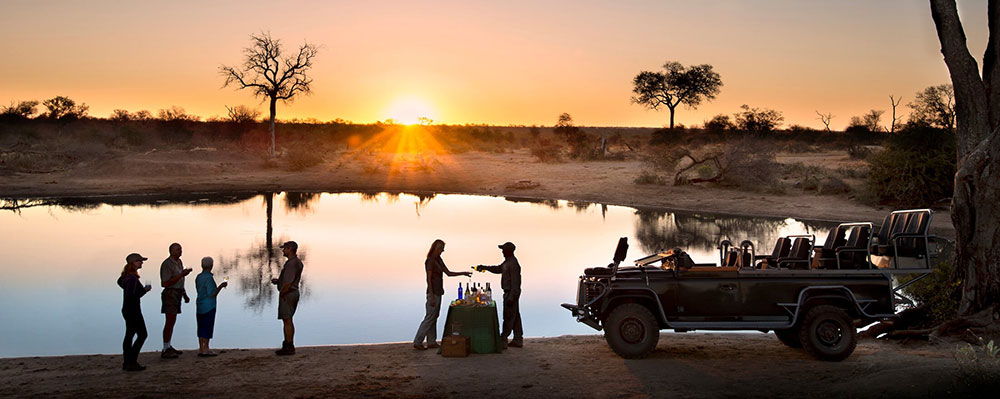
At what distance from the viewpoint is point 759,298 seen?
943 cm

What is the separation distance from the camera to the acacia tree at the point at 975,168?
1050 centimetres

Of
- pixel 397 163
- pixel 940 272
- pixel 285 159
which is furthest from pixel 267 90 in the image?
pixel 940 272

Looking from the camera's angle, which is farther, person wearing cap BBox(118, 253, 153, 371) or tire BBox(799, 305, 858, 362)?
tire BBox(799, 305, 858, 362)

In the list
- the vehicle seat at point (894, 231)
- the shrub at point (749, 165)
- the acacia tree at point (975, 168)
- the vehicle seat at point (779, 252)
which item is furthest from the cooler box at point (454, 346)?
the shrub at point (749, 165)

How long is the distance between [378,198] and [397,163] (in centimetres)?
1158

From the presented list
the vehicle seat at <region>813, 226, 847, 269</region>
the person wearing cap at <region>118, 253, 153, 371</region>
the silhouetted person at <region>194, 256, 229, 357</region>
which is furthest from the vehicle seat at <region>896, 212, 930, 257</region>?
the person wearing cap at <region>118, 253, 153, 371</region>

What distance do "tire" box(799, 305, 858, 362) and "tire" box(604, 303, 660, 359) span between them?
5.63ft

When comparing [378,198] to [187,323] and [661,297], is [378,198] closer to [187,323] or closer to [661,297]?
[187,323]

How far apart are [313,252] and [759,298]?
533 inches

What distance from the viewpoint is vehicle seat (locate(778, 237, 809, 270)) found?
982 cm

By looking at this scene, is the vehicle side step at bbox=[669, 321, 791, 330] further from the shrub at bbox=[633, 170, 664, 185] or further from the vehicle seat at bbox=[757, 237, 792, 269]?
the shrub at bbox=[633, 170, 664, 185]

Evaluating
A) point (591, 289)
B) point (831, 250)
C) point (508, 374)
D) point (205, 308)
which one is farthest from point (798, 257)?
point (205, 308)

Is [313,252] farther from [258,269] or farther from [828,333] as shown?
[828,333]

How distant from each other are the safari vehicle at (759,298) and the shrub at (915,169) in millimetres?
20127
